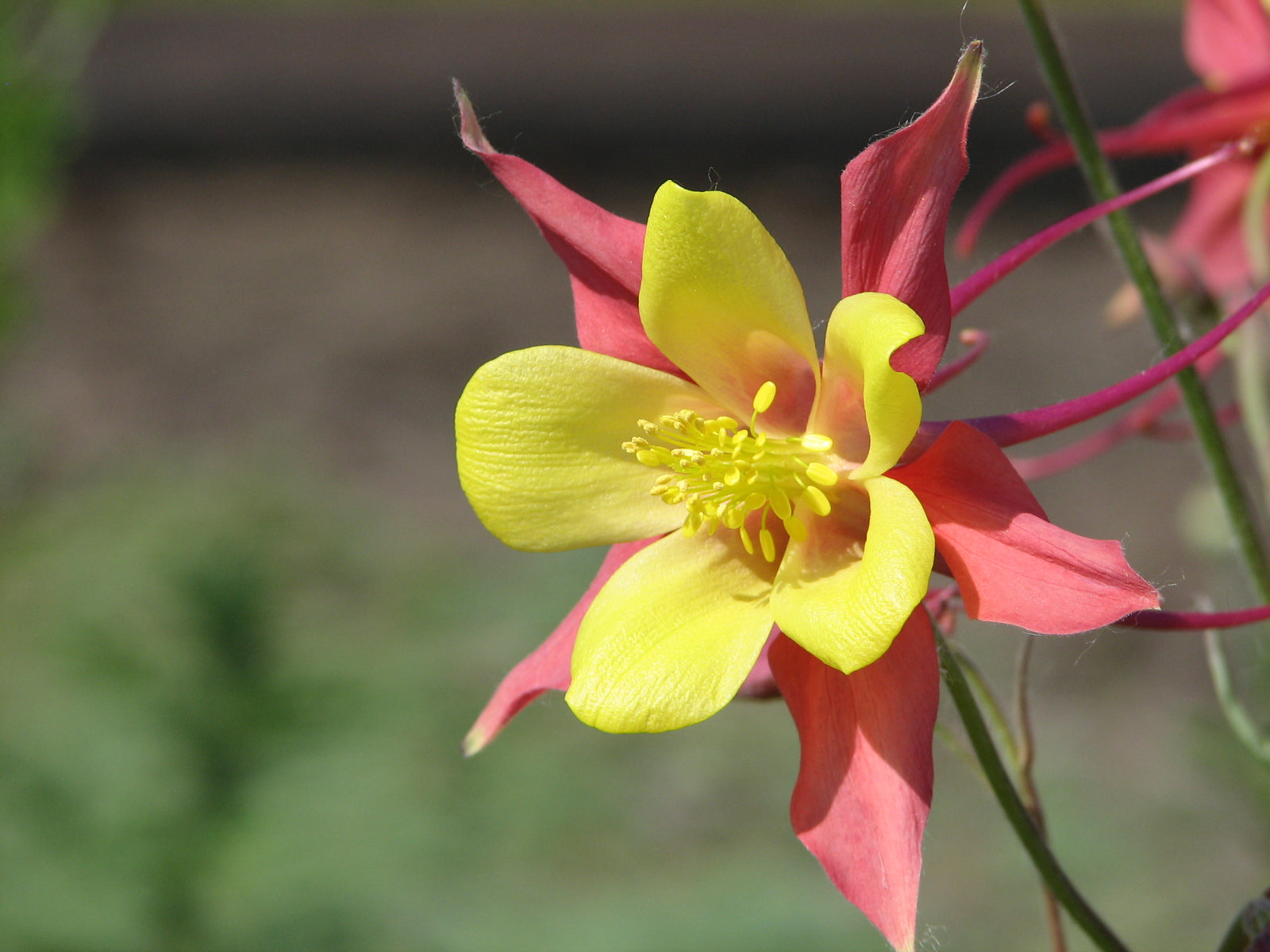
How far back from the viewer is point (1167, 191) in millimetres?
2703

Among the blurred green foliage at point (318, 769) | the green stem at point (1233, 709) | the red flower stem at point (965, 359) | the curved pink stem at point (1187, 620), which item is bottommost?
the blurred green foliage at point (318, 769)

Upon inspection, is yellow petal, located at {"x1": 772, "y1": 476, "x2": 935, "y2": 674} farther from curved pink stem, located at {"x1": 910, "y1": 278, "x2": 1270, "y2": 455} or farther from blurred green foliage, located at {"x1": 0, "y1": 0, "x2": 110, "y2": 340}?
blurred green foliage, located at {"x1": 0, "y1": 0, "x2": 110, "y2": 340}

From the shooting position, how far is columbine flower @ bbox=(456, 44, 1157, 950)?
32 cm

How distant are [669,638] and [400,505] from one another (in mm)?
2761

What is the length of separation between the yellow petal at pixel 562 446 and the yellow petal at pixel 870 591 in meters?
0.06

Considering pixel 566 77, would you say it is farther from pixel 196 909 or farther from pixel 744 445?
pixel 744 445

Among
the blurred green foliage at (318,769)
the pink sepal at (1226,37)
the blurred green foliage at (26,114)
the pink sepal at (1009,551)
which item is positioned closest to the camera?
the pink sepal at (1009,551)

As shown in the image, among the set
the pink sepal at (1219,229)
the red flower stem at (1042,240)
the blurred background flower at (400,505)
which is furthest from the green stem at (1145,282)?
the blurred background flower at (400,505)

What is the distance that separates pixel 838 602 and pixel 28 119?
163 centimetres

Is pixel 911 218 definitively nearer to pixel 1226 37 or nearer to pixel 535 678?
pixel 535 678

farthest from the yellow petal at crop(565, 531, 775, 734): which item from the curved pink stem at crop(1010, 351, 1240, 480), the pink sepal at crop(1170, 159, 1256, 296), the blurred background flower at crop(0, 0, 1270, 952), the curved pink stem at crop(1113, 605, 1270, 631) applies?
the blurred background flower at crop(0, 0, 1270, 952)

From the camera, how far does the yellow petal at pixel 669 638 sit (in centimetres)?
34

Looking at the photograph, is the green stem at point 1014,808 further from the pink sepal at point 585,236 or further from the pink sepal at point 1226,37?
the pink sepal at point 1226,37

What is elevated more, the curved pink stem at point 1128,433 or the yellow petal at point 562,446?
the yellow petal at point 562,446
